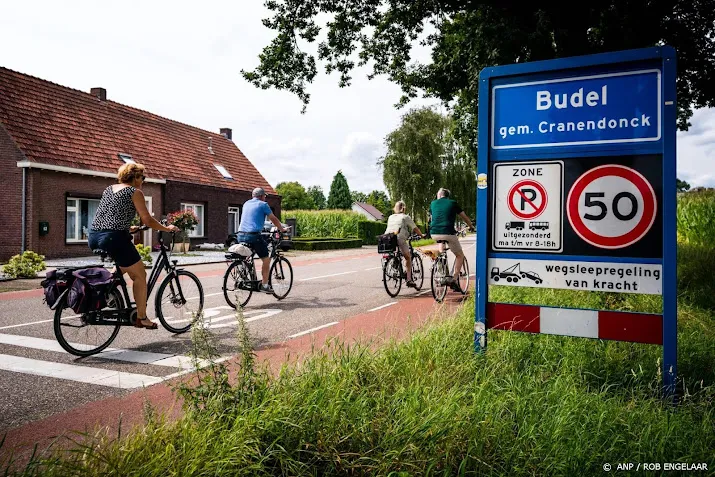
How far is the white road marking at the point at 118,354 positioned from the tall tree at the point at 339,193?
12203cm

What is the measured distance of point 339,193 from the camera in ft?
425

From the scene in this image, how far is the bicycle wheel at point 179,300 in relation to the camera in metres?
6.50

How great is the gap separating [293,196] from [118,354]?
12289 centimetres

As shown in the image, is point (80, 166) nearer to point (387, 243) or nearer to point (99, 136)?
point (99, 136)

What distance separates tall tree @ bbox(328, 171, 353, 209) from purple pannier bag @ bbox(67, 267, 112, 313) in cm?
12247

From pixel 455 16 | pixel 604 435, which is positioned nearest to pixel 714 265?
pixel 455 16

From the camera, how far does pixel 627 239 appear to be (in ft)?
12.5

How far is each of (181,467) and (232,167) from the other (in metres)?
31.2

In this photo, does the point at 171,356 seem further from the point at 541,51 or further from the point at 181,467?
the point at 541,51

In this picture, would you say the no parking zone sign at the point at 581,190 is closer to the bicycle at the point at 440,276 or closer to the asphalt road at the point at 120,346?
the asphalt road at the point at 120,346

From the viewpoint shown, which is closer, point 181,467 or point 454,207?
point 181,467

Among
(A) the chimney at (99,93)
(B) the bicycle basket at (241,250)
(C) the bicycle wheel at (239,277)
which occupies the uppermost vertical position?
(A) the chimney at (99,93)

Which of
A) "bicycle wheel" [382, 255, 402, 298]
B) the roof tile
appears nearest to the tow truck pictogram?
"bicycle wheel" [382, 255, 402, 298]

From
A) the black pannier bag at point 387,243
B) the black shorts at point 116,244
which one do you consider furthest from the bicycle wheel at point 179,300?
the black pannier bag at point 387,243
